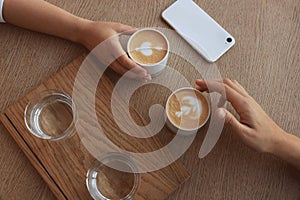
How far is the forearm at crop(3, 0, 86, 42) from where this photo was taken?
0.91 meters

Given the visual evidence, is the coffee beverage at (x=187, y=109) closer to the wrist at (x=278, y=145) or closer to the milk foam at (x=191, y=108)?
the milk foam at (x=191, y=108)

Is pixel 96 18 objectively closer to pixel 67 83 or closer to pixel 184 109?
pixel 67 83

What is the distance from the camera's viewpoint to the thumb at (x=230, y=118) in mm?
827

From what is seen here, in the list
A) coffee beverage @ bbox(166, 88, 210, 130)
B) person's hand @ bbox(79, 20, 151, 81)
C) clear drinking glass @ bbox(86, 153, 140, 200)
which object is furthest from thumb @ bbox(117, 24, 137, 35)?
clear drinking glass @ bbox(86, 153, 140, 200)

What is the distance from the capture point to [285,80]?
92cm

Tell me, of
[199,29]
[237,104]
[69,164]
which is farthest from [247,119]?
[69,164]

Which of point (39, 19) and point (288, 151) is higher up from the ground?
point (39, 19)

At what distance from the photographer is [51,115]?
0.83 metres

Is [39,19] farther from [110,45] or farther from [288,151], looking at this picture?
[288,151]

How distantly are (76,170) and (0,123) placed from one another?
0.64 ft

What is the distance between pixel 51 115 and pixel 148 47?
26 centimetres

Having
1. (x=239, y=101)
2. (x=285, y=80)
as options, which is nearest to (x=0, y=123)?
(x=239, y=101)

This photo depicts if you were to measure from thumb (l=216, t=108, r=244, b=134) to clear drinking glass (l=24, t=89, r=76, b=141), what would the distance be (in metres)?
0.30

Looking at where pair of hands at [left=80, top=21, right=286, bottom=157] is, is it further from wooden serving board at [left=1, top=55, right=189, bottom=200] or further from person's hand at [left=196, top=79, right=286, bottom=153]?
wooden serving board at [left=1, top=55, right=189, bottom=200]
